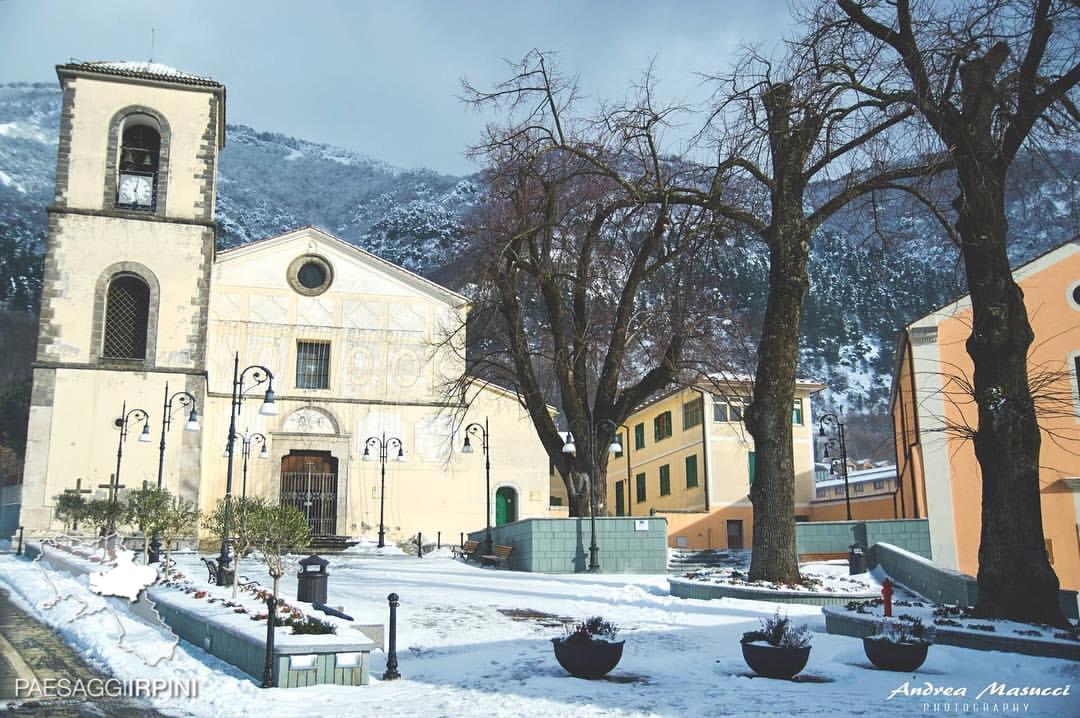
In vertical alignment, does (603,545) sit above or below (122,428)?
below

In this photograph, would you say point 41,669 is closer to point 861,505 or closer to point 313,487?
point 313,487

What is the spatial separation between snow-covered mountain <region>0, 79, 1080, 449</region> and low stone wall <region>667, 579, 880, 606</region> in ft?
15.7

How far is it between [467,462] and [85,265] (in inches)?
542

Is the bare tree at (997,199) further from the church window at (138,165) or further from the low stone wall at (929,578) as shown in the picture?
the church window at (138,165)

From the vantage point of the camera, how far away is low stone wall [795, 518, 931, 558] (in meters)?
22.5

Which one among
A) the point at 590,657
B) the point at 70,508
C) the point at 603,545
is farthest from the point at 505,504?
the point at 590,657

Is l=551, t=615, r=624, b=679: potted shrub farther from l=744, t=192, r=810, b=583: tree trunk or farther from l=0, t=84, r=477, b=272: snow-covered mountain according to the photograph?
l=0, t=84, r=477, b=272: snow-covered mountain

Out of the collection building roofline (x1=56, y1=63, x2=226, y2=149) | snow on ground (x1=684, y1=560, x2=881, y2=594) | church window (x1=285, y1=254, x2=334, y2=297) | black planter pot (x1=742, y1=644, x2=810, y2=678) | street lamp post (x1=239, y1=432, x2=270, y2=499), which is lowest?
black planter pot (x1=742, y1=644, x2=810, y2=678)

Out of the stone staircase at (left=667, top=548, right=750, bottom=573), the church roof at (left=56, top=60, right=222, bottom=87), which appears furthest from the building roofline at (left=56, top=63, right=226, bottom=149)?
the stone staircase at (left=667, top=548, right=750, bottom=573)

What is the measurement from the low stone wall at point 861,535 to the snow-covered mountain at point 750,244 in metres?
5.40

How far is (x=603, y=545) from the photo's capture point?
22156mm

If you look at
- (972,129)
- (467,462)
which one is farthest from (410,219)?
(972,129)

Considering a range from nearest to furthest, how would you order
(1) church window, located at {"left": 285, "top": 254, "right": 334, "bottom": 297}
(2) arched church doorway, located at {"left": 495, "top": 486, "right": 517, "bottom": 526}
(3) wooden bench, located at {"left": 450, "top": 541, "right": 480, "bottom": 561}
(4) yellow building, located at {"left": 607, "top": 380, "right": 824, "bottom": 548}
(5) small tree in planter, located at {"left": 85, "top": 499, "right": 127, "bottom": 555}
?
(5) small tree in planter, located at {"left": 85, "top": 499, "right": 127, "bottom": 555}
(3) wooden bench, located at {"left": 450, "top": 541, "right": 480, "bottom": 561}
(1) church window, located at {"left": 285, "top": 254, "right": 334, "bottom": 297}
(2) arched church doorway, located at {"left": 495, "top": 486, "right": 517, "bottom": 526}
(4) yellow building, located at {"left": 607, "top": 380, "right": 824, "bottom": 548}

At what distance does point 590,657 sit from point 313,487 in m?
25.7
